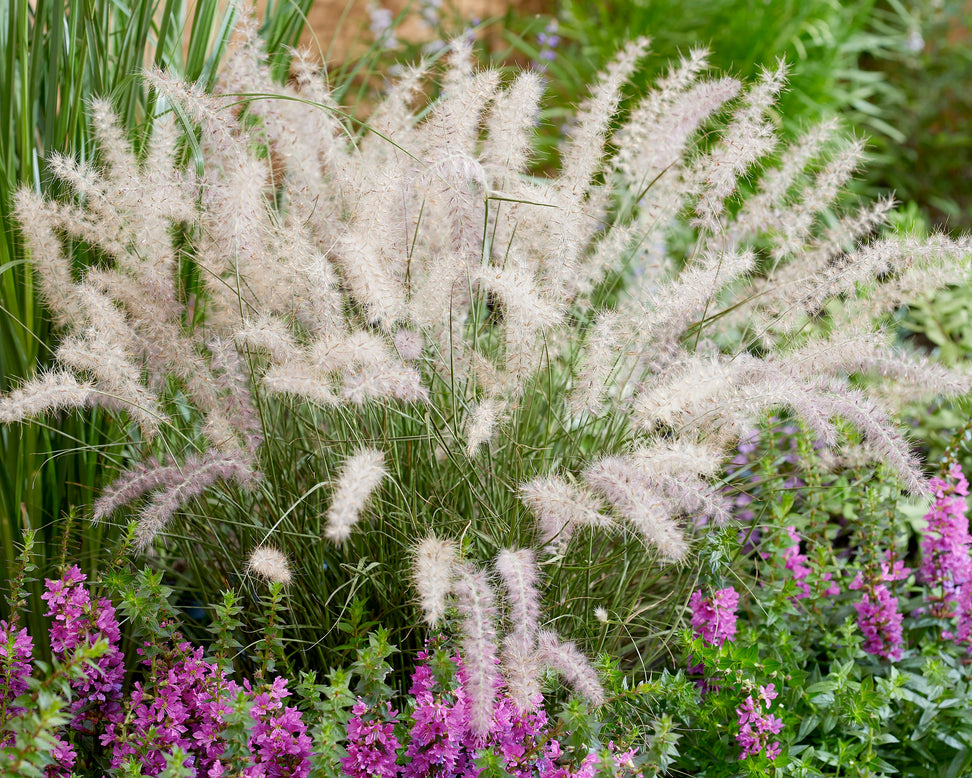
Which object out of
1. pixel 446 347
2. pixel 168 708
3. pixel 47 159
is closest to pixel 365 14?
pixel 47 159

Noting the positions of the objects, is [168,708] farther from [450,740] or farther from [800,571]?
[800,571]

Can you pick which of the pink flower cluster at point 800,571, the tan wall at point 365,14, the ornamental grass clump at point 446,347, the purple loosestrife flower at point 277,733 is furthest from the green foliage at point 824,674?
the tan wall at point 365,14

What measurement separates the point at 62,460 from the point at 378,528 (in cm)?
61

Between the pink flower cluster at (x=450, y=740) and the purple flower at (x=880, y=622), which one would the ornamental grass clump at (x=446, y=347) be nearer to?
the pink flower cluster at (x=450, y=740)

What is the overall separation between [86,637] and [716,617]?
3.06 ft

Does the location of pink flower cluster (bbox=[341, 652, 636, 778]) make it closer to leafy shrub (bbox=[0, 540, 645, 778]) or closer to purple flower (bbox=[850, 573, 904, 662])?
leafy shrub (bbox=[0, 540, 645, 778])

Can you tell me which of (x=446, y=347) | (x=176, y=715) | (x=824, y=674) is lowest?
(x=824, y=674)

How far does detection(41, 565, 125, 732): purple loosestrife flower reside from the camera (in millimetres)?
1223

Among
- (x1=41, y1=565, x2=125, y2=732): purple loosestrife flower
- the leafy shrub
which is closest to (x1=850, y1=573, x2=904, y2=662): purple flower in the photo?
the leafy shrub

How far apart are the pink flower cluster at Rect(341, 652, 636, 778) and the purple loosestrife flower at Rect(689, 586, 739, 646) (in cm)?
29

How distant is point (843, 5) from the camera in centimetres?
458

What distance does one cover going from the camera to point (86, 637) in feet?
4.01

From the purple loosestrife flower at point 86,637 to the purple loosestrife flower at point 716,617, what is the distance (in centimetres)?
89

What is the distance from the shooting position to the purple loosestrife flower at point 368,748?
1162mm
